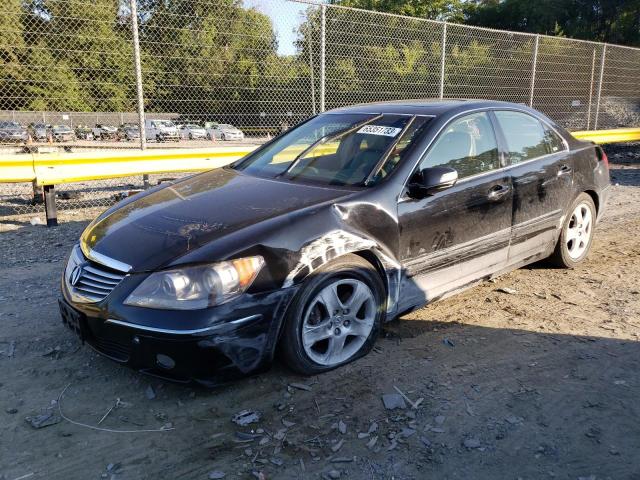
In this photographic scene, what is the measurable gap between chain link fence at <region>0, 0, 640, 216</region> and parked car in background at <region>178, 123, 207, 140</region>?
0.02 m

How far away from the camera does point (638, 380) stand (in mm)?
3229

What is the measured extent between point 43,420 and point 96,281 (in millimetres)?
761

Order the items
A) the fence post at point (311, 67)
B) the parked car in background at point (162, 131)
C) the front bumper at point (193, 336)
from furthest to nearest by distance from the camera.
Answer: the fence post at point (311, 67) → the parked car in background at point (162, 131) → the front bumper at point (193, 336)

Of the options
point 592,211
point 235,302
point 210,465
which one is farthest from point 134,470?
point 592,211

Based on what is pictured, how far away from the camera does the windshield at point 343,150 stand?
147 inches

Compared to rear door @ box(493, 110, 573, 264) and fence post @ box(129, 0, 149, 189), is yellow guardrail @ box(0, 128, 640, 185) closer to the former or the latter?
fence post @ box(129, 0, 149, 189)

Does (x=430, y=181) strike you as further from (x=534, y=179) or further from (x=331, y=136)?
(x=534, y=179)

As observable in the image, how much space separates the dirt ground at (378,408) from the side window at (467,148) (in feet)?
3.71

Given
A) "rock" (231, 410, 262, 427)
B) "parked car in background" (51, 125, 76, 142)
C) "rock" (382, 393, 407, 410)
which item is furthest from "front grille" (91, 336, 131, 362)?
"parked car in background" (51, 125, 76, 142)

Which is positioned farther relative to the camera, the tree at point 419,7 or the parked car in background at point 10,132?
the tree at point 419,7

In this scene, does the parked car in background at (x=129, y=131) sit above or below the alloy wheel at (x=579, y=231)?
above

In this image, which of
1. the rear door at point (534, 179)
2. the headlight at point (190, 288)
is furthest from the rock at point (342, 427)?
the rear door at point (534, 179)

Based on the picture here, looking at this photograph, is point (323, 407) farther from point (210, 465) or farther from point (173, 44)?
point (173, 44)

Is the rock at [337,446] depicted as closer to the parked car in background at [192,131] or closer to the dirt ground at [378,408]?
the dirt ground at [378,408]
